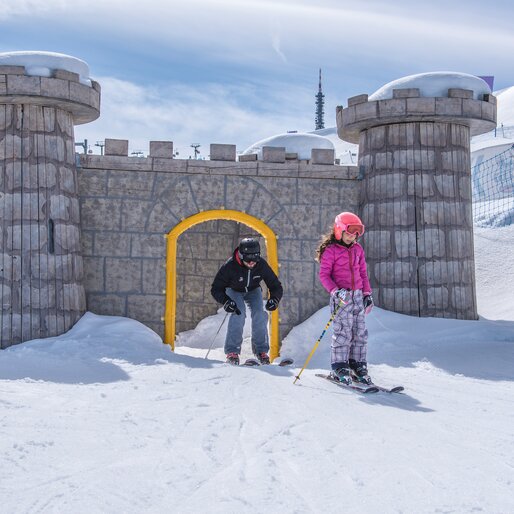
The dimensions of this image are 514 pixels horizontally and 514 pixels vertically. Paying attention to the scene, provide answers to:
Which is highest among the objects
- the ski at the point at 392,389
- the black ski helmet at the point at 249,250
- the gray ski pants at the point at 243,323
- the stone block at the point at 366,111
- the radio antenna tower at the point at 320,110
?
the radio antenna tower at the point at 320,110

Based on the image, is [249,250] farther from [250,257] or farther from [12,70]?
[12,70]

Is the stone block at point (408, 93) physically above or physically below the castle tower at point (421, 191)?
above

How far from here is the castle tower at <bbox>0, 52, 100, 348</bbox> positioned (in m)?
7.72

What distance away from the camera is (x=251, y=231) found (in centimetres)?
1388

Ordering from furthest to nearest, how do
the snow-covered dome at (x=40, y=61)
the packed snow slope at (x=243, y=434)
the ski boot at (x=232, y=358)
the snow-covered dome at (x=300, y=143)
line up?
the snow-covered dome at (x=300, y=143)
the snow-covered dome at (x=40, y=61)
the ski boot at (x=232, y=358)
the packed snow slope at (x=243, y=434)

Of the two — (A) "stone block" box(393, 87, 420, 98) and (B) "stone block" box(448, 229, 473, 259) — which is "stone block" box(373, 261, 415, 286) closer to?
(B) "stone block" box(448, 229, 473, 259)

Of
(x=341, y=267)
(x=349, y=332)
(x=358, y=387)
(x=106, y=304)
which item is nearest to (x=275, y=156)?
(x=106, y=304)

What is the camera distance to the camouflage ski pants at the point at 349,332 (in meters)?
5.89

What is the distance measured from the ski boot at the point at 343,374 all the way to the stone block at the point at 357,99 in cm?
425

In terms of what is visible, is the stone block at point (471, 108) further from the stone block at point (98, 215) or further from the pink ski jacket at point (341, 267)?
the stone block at point (98, 215)

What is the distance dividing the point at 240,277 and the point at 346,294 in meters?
1.75

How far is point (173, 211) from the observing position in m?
8.64

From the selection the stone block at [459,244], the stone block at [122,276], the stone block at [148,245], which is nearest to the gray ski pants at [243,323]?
the stone block at [148,245]

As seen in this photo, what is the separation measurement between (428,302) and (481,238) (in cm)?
753
